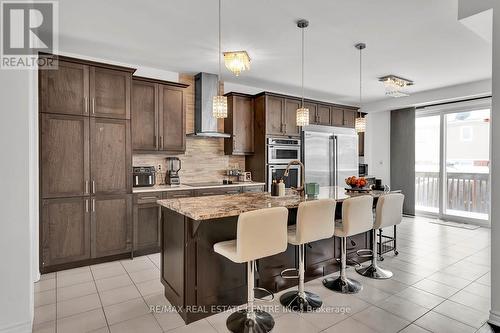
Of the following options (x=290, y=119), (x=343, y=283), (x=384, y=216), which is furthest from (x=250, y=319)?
(x=290, y=119)

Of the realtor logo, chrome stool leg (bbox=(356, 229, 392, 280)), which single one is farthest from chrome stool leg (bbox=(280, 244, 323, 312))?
the realtor logo

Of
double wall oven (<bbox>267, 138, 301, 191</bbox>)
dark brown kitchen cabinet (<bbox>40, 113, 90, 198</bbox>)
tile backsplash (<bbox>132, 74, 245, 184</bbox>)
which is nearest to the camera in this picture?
dark brown kitchen cabinet (<bbox>40, 113, 90, 198</bbox>)

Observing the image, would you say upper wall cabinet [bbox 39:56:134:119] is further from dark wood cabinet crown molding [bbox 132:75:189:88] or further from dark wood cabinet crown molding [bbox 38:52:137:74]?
dark wood cabinet crown molding [bbox 132:75:189:88]

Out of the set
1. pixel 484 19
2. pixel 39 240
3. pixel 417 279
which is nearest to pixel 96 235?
pixel 39 240

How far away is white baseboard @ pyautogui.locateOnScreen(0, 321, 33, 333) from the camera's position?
6.69 ft

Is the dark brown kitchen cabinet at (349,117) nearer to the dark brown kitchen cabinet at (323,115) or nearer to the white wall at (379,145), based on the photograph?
the dark brown kitchen cabinet at (323,115)

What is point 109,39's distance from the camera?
349 cm

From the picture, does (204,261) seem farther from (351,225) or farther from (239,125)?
(239,125)

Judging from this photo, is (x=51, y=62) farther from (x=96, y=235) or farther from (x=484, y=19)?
(x=484, y=19)

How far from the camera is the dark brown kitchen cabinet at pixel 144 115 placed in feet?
13.6

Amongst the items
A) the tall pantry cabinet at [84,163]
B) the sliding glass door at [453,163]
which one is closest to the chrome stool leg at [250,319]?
the tall pantry cabinet at [84,163]

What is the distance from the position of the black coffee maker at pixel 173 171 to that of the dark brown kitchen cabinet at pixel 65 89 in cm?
155

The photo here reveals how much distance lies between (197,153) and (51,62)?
2.48 m

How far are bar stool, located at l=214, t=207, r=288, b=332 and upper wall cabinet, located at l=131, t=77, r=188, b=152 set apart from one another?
2.58 m
